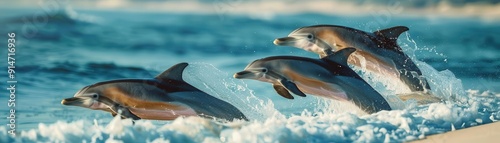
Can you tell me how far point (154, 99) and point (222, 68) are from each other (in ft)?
1.72

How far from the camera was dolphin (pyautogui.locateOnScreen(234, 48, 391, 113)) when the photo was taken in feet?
17.5

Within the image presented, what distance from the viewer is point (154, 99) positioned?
202 inches

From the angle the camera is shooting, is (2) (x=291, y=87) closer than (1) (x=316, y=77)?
Yes

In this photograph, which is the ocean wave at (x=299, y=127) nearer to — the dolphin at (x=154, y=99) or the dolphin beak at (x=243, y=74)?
the dolphin at (x=154, y=99)

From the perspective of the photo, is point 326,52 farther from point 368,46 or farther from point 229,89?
point 229,89

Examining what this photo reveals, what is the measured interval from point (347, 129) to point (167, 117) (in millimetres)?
1082

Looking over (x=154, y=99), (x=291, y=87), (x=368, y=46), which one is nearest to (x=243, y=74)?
(x=291, y=87)

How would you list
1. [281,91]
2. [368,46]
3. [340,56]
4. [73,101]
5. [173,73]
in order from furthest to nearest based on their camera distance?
[368,46]
[340,56]
[281,91]
[173,73]
[73,101]

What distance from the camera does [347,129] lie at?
547cm

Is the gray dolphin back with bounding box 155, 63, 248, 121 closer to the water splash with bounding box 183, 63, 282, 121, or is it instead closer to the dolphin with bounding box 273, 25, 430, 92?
the water splash with bounding box 183, 63, 282, 121

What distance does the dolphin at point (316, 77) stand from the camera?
534 centimetres

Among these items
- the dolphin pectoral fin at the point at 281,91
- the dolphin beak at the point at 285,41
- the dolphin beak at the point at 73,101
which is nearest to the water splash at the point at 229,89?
the dolphin pectoral fin at the point at 281,91

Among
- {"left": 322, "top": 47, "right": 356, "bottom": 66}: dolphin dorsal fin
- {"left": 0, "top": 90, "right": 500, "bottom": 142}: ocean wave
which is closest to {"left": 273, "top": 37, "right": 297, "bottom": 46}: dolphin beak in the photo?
{"left": 322, "top": 47, "right": 356, "bottom": 66}: dolphin dorsal fin

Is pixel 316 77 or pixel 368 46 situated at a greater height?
pixel 368 46
